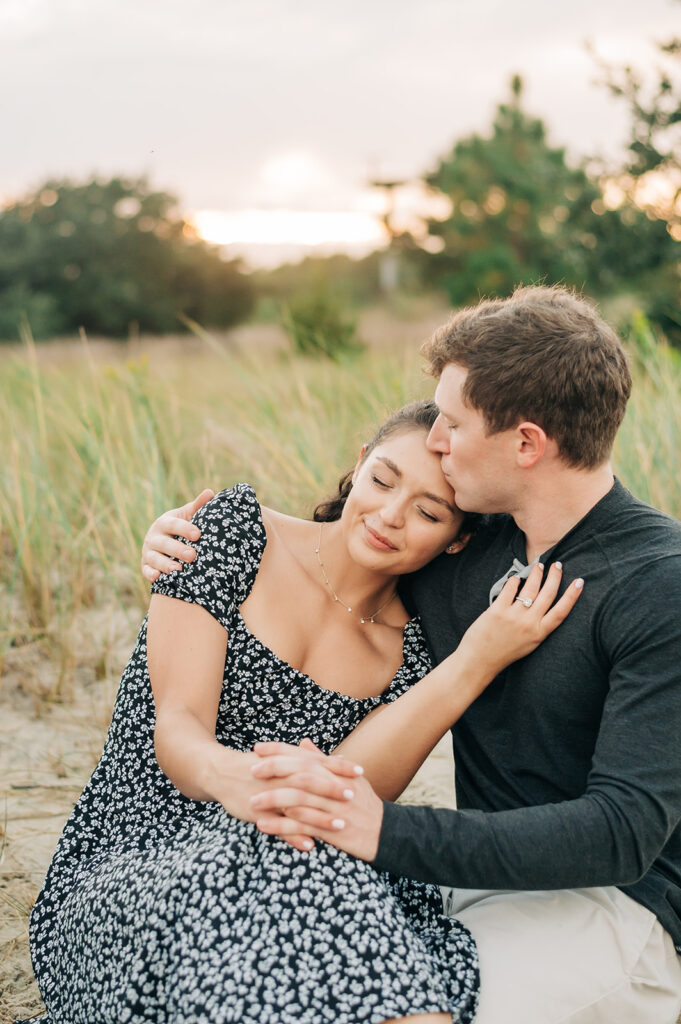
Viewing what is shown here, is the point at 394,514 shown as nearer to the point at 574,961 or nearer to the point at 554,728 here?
the point at 554,728

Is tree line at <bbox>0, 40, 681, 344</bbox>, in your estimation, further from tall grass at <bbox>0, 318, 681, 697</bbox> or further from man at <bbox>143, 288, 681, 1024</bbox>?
man at <bbox>143, 288, 681, 1024</bbox>

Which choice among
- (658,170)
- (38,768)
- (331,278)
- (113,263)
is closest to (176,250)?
(113,263)

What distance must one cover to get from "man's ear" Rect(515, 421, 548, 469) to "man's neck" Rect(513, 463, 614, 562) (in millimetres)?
56

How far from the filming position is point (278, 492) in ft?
14.1

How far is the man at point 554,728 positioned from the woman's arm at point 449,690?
0.15ft

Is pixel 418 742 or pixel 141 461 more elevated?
pixel 141 461

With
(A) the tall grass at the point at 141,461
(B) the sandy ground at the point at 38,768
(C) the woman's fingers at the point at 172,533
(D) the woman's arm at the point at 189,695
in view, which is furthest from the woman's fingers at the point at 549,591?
(A) the tall grass at the point at 141,461

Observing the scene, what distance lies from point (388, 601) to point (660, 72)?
8.78 metres

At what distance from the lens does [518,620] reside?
208 centimetres

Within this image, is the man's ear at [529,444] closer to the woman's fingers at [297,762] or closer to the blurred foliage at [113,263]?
the woman's fingers at [297,762]

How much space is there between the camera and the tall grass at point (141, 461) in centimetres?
393

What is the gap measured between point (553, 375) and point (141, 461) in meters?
2.55

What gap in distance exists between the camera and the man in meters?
1.80

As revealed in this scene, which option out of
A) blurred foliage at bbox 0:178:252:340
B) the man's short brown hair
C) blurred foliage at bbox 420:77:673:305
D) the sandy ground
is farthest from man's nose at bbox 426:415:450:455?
blurred foliage at bbox 0:178:252:340
